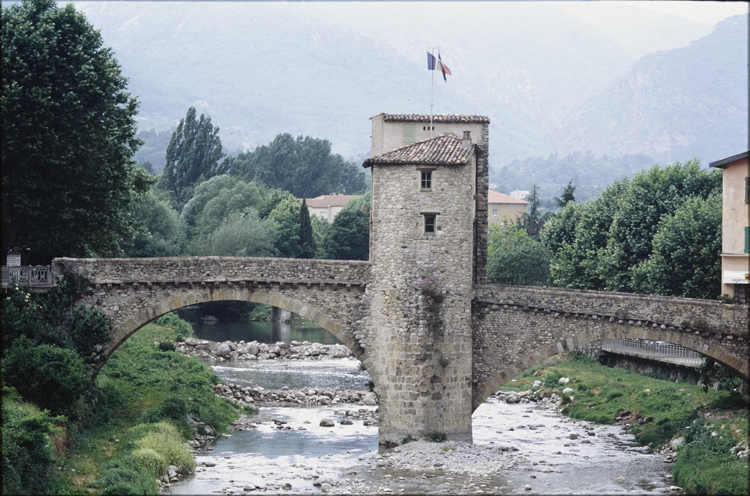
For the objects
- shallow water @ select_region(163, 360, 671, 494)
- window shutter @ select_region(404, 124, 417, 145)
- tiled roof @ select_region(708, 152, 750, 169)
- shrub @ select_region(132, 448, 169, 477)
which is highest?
window shutter @ select_region(404, 124, 417, 145)

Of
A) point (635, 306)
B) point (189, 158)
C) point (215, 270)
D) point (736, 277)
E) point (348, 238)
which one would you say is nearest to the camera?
point (635, 306)

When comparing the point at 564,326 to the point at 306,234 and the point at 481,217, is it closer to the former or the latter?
the point at 481,217

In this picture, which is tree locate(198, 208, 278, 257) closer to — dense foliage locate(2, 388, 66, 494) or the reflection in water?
the reflection in water

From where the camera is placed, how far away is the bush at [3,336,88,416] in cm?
3152

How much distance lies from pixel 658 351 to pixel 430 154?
2100 centimetres

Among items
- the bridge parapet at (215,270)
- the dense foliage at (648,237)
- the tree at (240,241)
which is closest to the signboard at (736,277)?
the dense foliage at (648,237)

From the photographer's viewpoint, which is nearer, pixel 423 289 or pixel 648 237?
pixel 423 289

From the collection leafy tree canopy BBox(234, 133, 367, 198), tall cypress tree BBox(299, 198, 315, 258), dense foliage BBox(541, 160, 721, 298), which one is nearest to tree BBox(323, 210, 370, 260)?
tall cypress tree BBox(299, 198, 315, 258)

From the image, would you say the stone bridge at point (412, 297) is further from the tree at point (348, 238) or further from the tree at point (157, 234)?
the tree at point (348, 238)

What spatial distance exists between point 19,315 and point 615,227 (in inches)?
1258

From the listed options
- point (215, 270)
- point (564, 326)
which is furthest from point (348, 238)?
point (564, 326)

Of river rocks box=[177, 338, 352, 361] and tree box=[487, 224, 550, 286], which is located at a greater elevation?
tree box=[487, 224, 550, 286]

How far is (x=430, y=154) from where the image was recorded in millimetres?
35938

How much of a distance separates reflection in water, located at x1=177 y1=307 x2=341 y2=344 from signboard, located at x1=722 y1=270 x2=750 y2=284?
3926 cm
